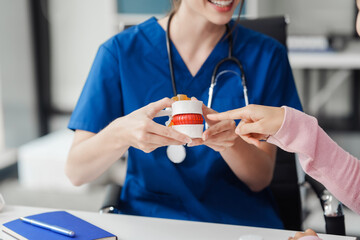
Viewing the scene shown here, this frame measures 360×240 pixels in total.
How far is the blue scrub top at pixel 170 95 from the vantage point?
1096mm

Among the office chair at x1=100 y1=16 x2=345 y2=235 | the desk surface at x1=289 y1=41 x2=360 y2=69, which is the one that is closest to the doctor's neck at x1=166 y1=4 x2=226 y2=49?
the office chair at x1=100 y1=16 x2=345 y2=235

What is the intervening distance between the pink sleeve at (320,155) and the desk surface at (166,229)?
0.29 feet

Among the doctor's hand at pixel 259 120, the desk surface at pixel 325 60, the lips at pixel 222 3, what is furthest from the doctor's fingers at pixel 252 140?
the desk surface at pixel 325 60

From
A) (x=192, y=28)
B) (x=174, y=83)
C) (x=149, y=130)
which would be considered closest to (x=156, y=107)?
(x=149, y=130)

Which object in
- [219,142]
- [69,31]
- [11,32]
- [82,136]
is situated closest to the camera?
[219,142]

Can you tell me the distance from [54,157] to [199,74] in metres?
1.56

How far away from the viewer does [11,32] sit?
8.89ft

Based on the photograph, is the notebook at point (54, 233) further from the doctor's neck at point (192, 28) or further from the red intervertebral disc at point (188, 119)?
the doctor's neck at point (192, 28)

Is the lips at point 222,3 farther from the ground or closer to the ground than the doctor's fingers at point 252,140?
farther from the ground

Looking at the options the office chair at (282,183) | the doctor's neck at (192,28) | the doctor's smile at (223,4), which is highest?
the doctor's smile at (223,4)

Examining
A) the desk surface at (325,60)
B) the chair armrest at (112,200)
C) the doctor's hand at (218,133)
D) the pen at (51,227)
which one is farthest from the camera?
the desk surface at (325,60)

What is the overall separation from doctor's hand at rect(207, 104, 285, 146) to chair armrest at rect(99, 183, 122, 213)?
1.28 feet

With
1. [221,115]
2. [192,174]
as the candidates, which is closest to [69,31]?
[192,174]

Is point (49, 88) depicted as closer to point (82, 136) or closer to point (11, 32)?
point (11, 32)
